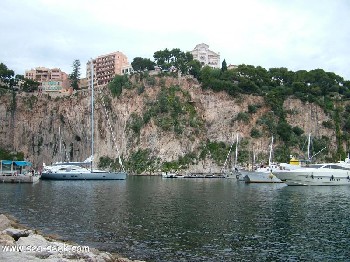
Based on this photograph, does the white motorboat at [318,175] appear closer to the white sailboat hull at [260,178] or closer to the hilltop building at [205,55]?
the white sailboat hull at [260,178]

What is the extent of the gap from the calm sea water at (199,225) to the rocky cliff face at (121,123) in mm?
58299

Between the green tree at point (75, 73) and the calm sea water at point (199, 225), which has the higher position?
the green tree at point (75, 73)

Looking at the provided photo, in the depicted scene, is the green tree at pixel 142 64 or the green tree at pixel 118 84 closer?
the green tree at pixel 118 84

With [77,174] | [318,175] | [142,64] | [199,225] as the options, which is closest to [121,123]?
[142,64]

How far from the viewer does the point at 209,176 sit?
86.9 m

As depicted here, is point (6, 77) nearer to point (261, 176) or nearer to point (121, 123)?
point (121, 123)

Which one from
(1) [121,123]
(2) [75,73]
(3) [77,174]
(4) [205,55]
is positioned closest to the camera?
(3) [77,174]

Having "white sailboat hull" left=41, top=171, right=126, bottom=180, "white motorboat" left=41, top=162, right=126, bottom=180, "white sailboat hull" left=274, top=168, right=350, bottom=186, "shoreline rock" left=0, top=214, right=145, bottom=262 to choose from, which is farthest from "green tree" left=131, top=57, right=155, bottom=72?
"shoreline rock" left=0, top=214, right=145, bottom=262

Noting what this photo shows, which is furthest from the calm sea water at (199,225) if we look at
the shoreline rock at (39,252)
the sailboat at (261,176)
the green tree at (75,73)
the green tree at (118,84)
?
the green tree at (75,73)

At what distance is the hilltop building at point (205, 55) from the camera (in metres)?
157

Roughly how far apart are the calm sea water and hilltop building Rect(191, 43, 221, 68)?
120m

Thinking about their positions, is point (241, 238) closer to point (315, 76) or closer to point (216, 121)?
point (216, 121)

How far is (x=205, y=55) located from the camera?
6250 inches

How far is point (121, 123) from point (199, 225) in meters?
81.4
